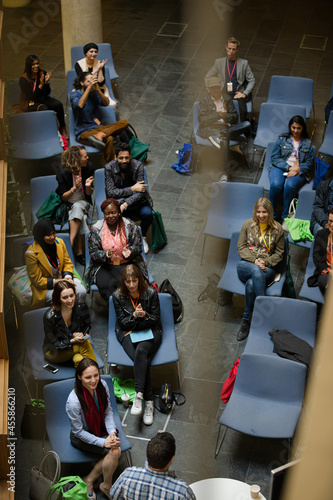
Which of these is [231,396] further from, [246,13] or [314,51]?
[246,13]

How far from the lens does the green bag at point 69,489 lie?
4500 millimetres

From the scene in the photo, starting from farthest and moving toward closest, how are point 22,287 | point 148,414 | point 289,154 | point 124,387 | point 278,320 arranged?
point 289,154 → point 22,287 → point 124,387 → point 278,320 → point 148,414

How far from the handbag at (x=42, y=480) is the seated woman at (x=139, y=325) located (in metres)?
0.93

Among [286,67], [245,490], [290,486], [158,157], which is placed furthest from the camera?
[286,67]

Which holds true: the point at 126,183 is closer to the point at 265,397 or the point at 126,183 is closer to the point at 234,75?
the point at 234,75

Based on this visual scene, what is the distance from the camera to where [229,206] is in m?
7.02

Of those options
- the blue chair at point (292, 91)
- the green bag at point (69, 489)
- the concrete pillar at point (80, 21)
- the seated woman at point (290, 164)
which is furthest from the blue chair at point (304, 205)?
the concrete pillar at point (80, 21)

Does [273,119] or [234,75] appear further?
[234,75]

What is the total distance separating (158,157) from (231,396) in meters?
4.53

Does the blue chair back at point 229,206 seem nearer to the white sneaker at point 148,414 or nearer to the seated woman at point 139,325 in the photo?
the seated woman at point 139,325

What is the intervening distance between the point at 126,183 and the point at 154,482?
3900 mm

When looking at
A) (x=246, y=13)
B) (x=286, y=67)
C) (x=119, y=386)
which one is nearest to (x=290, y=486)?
(x=119, y=386)

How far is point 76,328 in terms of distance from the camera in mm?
5406

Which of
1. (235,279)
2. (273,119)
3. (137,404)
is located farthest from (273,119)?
(137,404)
